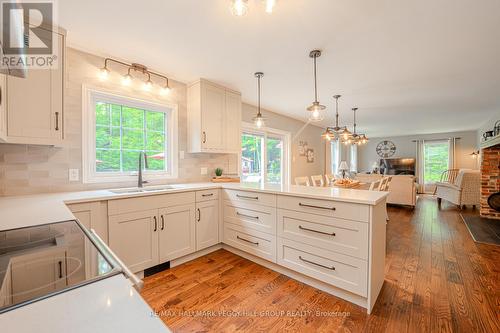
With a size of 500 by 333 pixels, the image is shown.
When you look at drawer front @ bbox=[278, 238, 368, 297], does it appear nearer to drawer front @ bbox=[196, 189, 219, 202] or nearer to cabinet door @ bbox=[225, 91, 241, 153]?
drawer front @ bbox=[196, 189, 219, 202]

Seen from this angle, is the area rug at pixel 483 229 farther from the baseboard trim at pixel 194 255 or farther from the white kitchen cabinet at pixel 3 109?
the white kitchen cabinet at pixel 3 109

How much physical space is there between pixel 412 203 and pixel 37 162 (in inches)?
263

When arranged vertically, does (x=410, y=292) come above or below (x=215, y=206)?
below

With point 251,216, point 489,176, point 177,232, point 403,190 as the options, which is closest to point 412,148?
point 403,190

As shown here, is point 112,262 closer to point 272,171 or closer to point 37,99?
point 37,99

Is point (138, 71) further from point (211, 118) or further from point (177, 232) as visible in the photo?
point (177, 232)

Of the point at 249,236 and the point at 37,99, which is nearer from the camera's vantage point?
the point at 37,99

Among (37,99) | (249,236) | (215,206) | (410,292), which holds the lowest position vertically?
(410,292)

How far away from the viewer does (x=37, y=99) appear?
1.67 meters

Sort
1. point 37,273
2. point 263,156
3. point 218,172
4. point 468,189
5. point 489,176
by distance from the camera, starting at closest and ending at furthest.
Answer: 1. point 37,273
2. point 218,172
3. point 489,176
4. point 263,156
5. point 468,189

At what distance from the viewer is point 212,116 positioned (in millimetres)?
3021

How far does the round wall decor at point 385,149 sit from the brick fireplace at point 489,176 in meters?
4.86

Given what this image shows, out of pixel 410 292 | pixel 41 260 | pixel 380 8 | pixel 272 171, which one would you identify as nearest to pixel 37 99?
pixel 41 260

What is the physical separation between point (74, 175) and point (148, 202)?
2.66 feet
